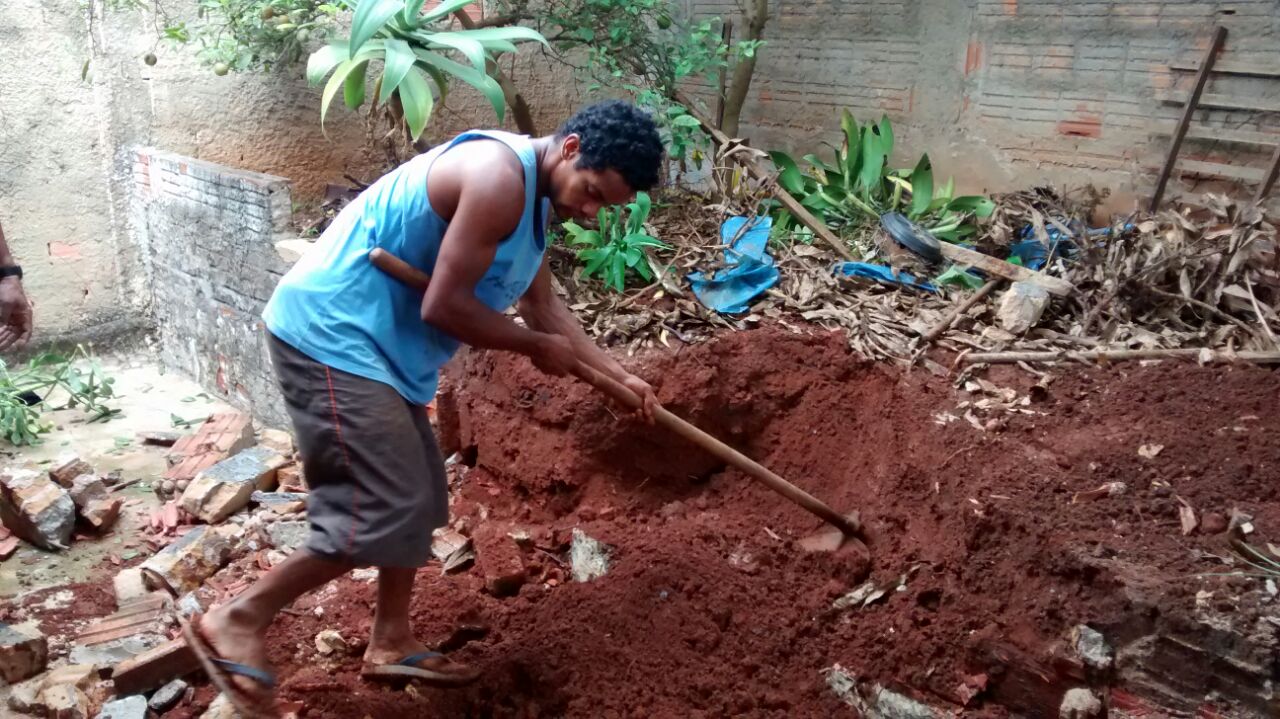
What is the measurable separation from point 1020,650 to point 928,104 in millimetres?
3977


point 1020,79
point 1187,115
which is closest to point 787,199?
point 1020,79

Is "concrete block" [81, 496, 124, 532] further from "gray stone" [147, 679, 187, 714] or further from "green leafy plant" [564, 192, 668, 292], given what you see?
"green leafy plant" [564, 192, 668, 292]

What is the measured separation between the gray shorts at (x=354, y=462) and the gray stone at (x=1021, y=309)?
2637mm

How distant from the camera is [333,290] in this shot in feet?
7.36

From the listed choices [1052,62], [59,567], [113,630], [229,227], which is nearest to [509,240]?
[113,630]

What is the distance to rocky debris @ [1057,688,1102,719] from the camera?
2.33 m

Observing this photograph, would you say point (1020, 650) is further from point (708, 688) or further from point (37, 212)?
point (37, 212)

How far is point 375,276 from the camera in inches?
88.7

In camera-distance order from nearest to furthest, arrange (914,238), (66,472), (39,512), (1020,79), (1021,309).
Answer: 1. (39,512)
2. (1021,309)
3. (66,472)
4. (914,238)
5. (1020,79)

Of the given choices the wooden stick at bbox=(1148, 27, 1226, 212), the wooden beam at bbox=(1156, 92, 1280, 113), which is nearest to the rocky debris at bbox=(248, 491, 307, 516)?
the wooden stick at bbox=(1148, 27, 1226, 212)

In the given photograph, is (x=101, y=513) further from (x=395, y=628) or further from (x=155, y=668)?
(x=395, y=628)

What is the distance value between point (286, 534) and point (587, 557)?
1213 millimetres

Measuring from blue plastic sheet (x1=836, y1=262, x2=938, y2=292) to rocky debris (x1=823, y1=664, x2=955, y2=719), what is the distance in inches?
85.2

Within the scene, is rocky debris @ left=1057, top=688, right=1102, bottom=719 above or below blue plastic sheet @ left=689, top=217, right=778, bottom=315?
below
